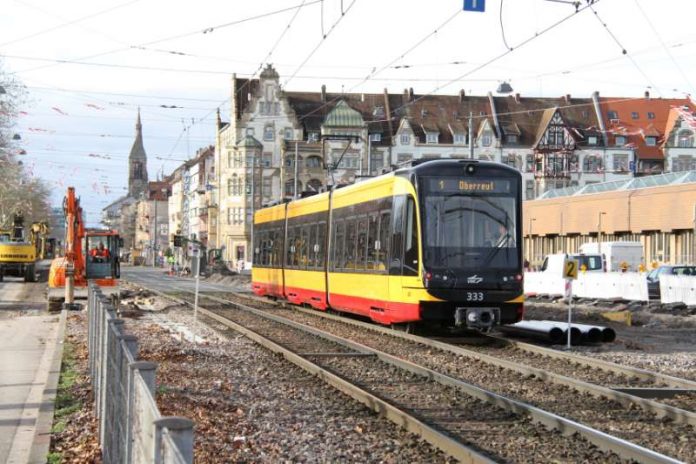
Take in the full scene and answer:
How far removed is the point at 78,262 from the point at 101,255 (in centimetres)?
540

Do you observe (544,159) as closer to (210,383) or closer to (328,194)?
(328,194)

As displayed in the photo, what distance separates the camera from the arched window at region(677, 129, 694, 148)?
314 feet

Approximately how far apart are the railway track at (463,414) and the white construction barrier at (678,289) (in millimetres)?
17269

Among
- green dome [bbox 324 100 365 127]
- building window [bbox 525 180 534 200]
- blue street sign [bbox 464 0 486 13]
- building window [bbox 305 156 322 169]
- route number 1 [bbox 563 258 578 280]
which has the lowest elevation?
route number 1 [bbox 563 258 578 280]

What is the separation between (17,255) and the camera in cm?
5816

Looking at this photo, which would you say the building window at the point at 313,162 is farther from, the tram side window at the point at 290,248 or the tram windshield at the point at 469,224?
the tram windshield at the point at 469,224

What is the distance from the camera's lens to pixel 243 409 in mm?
11445

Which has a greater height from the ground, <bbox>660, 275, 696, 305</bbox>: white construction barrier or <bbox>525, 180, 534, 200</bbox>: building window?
<bbox>525, 180, 534, 200</bbox>: building window

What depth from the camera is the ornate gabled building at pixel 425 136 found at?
96.1 m

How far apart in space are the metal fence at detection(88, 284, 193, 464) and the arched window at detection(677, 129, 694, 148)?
305ft

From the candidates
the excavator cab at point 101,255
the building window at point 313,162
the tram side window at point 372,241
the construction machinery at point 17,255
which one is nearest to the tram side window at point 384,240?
the tram side window at point 372,241

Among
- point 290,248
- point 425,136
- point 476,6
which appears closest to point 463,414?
point 476,6

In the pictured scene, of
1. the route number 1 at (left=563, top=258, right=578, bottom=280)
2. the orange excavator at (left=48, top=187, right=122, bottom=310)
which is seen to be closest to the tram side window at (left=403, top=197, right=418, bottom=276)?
the route number 1 at (left=563, top=258, right=578, bottom=280)

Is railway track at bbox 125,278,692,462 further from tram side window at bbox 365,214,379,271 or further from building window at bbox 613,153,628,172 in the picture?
building window at bbox 613,153,628,172
